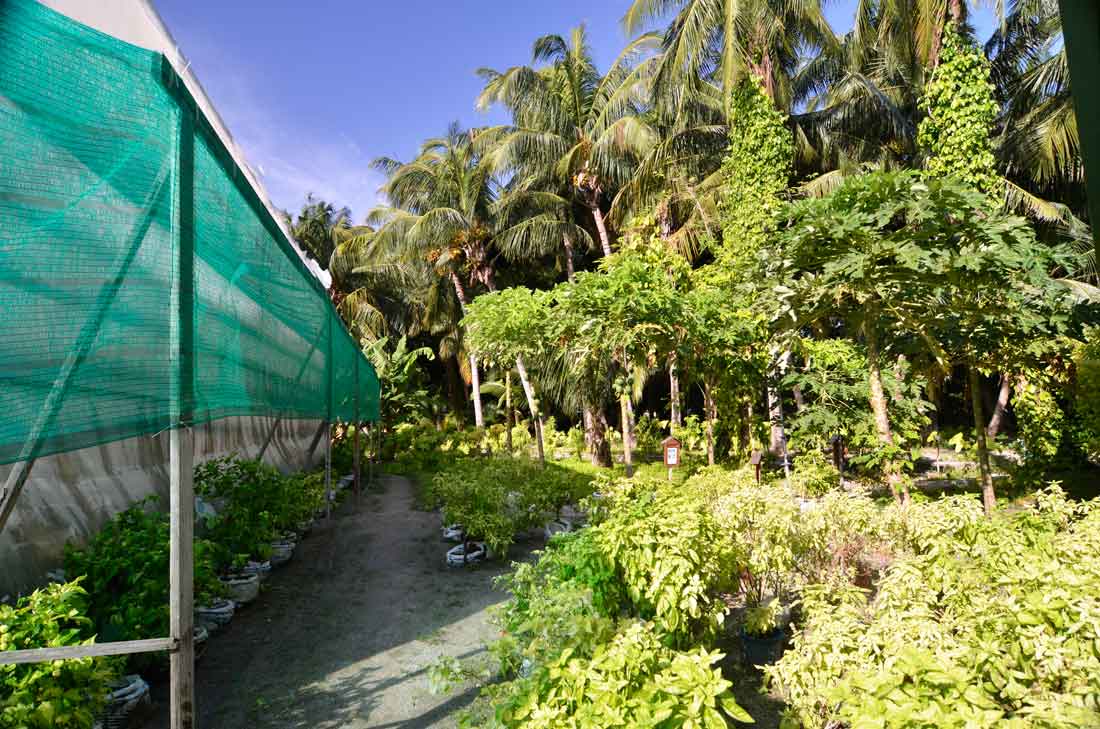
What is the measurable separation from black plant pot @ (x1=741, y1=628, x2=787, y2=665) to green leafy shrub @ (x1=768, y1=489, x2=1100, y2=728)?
559 millimetres

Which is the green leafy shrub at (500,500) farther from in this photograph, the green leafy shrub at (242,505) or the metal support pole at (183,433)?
the metal support pole at (183,433)

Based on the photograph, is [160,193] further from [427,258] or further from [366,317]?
[366,317]

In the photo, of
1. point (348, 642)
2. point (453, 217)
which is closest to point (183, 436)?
point (348, 642)

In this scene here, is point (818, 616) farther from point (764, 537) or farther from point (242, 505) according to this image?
point (242, 505)

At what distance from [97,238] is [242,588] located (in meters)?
4.18

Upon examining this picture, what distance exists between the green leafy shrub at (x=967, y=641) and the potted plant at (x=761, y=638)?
54cm

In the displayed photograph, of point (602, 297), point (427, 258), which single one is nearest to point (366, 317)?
point (427, 258)

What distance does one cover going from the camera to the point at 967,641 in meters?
2.38

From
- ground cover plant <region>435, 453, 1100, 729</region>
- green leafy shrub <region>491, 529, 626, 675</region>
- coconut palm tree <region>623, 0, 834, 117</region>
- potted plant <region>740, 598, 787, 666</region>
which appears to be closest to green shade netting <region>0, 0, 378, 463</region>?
green leafy shrub <region>491, 529, 626, 675</region>

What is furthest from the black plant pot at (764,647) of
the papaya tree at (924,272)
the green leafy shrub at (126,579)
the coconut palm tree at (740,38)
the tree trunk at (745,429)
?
the coconut palm tree at (740,38)

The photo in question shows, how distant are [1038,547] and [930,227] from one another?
3109mm

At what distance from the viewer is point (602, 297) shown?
8438 mm

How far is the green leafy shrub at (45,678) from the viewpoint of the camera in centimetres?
239

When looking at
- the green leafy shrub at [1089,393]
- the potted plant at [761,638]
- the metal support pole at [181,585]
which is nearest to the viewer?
the metal support pole at [181,585]
